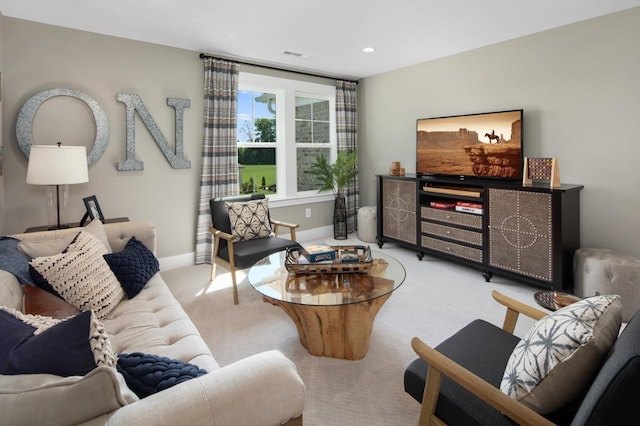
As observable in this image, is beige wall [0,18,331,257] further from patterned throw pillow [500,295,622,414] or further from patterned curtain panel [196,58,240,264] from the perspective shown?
patterned throw pillow [500,295,622,414]

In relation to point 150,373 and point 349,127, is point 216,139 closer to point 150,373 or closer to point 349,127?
point 349,127

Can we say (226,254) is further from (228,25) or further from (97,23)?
(97,23)

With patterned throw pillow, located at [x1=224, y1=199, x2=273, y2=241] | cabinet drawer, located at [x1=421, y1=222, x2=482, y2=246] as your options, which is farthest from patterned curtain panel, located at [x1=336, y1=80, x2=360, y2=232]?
patterned throw pillow, located at [x1=224, y1=199, x2=273, y2=241]

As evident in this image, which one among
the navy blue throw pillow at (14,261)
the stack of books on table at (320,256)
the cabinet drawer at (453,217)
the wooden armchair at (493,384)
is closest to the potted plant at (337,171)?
the cabinet drawer at (453,217)

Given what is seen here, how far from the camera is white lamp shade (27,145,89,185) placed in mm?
2709

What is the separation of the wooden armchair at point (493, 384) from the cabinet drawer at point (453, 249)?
2.08 meters

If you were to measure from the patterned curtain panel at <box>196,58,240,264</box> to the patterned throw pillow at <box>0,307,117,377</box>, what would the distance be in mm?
3228

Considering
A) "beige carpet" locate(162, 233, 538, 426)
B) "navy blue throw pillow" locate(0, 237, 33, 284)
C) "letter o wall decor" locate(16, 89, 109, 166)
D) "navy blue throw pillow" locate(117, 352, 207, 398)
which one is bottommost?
"beige carpet" locate(162, 233, 538, 426)

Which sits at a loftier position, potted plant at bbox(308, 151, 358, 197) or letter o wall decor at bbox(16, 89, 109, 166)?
letter o wall decor at bbox(16, 89, 109, 166)

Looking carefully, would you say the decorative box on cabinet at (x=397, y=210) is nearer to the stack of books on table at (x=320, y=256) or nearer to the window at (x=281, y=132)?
the window at (x=281, y=132)

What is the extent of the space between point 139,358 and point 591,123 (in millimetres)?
Result: 3902

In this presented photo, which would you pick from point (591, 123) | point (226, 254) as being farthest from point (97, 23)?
point (591, 123)

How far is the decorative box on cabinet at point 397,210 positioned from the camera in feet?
14.4

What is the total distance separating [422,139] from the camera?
14.6 feet
